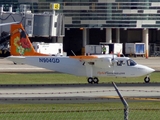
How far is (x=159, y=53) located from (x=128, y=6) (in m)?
10.8

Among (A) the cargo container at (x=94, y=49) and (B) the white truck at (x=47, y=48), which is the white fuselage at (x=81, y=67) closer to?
(B) the white truck at (x=47, y=48)

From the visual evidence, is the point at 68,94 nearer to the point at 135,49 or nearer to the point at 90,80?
the point at 90,80

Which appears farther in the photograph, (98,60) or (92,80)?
(98,60)

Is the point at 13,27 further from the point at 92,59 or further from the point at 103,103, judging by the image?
the point at 103,103

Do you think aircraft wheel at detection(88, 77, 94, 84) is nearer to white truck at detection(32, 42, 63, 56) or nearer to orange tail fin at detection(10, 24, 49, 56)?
orange tail fin at detection(10, 24, 49, 56)

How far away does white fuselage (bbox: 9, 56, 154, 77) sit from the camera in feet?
155

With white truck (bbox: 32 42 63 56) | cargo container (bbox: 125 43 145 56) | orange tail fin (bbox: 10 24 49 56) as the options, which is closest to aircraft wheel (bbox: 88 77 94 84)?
orange tail fin (bbox: 10 24 49 56)

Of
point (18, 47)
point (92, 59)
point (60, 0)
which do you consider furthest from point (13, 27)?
point (60, 0)

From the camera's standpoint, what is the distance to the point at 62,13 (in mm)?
117188

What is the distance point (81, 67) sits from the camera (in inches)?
1916

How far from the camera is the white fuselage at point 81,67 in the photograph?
4738 centimetres

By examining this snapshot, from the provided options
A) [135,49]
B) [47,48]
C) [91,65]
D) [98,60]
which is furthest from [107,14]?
[98,60]

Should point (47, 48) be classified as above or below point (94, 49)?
above

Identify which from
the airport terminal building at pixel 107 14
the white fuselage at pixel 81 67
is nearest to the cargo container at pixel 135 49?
the airport terminal building at pixel 107 14
